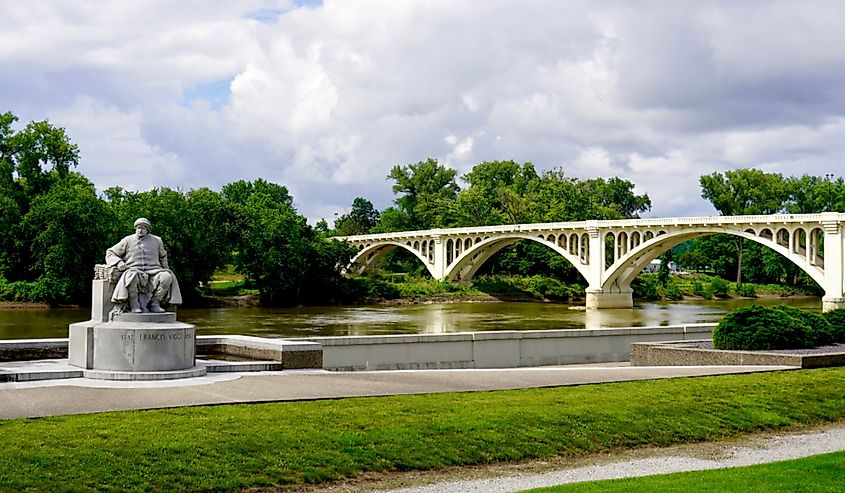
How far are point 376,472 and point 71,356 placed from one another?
27.6ft

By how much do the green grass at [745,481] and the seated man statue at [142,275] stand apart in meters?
9.13

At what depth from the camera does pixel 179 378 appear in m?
16.2

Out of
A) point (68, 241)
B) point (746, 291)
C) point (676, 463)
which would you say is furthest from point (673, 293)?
point (676, 463)

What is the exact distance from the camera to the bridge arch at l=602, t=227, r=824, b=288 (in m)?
56.3

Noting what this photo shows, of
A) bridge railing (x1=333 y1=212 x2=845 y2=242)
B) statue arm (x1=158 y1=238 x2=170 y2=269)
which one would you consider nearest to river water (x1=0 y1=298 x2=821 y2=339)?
bridge railing (x1=333 y1=212 x2=845 y2=242)

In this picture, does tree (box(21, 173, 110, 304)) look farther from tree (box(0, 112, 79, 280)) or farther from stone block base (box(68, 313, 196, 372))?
stone block base (box(68, 313, 196, 372))

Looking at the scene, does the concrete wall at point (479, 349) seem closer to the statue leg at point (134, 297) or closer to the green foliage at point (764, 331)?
the green foliage at point (764, 331)

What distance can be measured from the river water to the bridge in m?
3.19

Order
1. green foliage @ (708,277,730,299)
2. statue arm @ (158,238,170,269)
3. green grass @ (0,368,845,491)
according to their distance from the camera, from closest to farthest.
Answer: green grass @ (0,368,845,491)
statue arm @ (158,238,170,269)
green foliage @ (708,277,730,299)

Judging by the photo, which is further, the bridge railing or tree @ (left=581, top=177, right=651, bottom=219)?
tree @ (left=581, top=177, right=651, bottom=219)

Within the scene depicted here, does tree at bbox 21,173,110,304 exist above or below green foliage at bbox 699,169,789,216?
below

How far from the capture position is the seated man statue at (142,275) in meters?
17.0

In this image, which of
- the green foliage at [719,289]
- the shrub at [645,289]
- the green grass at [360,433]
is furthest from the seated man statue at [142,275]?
the green foliage at [719,289]

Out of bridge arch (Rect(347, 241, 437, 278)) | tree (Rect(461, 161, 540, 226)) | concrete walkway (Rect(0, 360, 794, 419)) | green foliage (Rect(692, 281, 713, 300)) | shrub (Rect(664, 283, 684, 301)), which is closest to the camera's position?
concrete walkway (Rect(0, 360, 794, 419))
